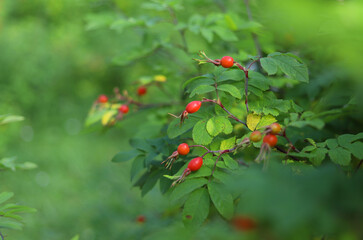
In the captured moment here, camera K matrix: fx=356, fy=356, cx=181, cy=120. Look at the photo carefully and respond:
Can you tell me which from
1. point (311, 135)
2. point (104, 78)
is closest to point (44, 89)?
point (104, 78)

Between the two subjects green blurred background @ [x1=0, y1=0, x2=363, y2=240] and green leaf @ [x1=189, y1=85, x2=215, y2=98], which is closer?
green leaf @ [x1=189, y1=85, x2=215, y2=98]

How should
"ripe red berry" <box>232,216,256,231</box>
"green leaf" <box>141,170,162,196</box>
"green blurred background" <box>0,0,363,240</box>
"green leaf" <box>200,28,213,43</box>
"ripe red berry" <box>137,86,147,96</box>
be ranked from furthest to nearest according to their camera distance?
"ripe red berry" <box>137,86,147,96</box>
"green leaf" <box>200,28,213,43</box>
"green blurred background" <box>0,0,363,240</box>
"green leaf" <box>141,170,162,196</box>
"ripe red berry" <box>232,216,256,231</box>

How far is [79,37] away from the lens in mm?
5723

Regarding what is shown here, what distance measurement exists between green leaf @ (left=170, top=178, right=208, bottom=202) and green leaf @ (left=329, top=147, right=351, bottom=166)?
34cm

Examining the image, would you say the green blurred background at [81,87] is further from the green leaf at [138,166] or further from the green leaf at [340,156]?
the green leaf at [138,166]

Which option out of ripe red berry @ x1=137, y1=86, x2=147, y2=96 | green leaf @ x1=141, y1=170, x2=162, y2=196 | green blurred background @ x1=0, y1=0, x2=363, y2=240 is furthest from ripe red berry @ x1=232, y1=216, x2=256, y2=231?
ripe red berry @ x1=137, y1=86, x2=147, y2=96

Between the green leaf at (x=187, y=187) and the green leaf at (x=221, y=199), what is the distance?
3 cm

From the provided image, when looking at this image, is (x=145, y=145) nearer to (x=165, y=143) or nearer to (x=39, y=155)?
(x=165, y=143)

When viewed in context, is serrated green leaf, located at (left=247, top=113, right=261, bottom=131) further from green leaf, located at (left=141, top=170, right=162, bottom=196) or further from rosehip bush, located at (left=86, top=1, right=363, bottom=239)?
green leaf, located at (left=141, top=170, right=162, bottom=196)

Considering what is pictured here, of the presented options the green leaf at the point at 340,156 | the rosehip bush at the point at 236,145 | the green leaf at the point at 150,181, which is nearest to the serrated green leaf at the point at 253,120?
the rosehip bush at the point at 236,145

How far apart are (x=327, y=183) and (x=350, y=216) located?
62mm

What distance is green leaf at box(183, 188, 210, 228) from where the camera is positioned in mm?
907

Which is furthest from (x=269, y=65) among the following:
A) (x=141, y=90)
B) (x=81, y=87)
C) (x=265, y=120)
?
(x=81, y=87)

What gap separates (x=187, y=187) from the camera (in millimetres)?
954
